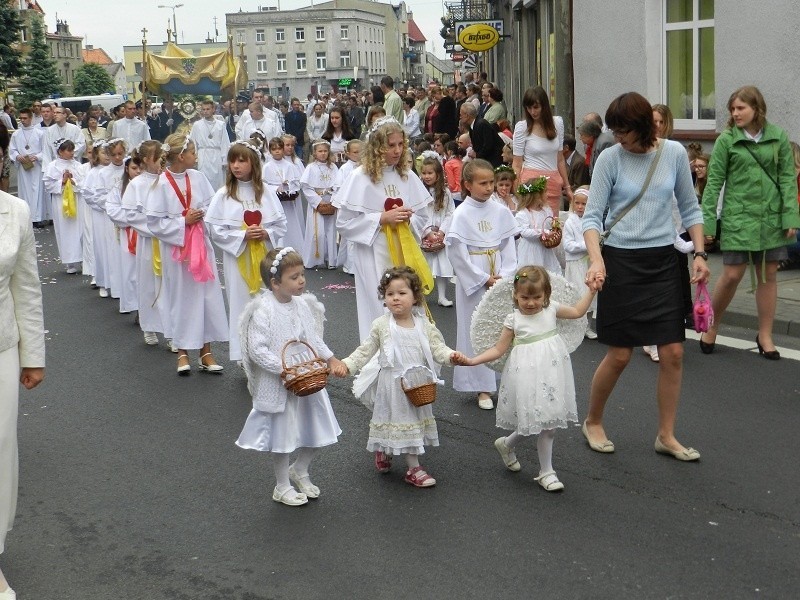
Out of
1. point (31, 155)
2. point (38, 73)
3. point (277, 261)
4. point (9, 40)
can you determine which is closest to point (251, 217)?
point (277, 261)

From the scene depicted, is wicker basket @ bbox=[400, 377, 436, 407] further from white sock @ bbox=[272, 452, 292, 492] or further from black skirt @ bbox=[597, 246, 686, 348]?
black skirt @ bbox=[597, 246, 686, 348]

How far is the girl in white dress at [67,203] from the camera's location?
1573cm

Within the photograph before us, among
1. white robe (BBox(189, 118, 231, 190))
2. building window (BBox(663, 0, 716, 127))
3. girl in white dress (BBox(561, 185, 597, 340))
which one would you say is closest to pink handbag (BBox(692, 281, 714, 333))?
girl in white dress (BBox(561, 185, 597, 340))

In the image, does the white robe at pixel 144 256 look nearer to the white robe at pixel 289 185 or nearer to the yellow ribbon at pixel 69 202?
the white robe at pixel 289 185

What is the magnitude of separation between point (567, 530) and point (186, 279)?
201 inches

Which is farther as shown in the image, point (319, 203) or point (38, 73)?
point (38, 73)

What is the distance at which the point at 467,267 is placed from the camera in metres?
7.90

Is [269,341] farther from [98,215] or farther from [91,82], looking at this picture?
[91,82]

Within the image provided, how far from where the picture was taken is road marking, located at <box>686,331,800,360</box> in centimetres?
904

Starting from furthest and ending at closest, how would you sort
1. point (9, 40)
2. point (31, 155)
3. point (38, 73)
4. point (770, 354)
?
point (38, 73), point (9, 40), point (31, 155), point (770, 354)

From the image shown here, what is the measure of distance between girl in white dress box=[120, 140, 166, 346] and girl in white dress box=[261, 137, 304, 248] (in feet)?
16.2

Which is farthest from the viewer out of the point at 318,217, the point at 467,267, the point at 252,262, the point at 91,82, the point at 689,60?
the point at 91,82

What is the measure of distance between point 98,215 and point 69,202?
1984mm

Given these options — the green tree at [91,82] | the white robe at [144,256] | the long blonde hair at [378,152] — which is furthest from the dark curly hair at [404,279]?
the green tree at [91,82]
